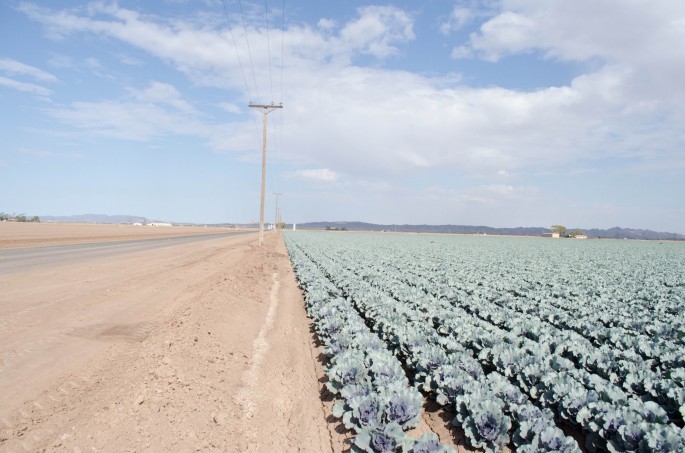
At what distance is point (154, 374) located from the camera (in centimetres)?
580

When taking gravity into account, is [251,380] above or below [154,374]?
below

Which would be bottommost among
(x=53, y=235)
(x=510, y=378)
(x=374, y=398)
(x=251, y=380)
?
(x=251, y=380)

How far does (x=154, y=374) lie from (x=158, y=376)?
10 cm

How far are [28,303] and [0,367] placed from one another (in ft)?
16.4

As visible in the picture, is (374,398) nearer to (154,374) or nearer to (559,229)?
(154,374)

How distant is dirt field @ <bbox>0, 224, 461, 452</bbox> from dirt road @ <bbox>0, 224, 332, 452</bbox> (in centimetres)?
2

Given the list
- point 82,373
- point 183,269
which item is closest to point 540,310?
point 82,373

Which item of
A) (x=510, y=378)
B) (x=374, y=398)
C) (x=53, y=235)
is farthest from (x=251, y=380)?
A: (x=53, y=235)

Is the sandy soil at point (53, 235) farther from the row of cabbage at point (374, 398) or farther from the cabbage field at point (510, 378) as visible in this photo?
the row of cabbage at point (374, 398)

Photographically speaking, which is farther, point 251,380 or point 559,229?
point 559,229

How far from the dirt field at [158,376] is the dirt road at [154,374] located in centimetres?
2

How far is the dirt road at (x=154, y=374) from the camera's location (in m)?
4.61

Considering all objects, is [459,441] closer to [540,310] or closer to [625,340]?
[625,340]

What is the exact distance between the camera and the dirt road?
4.61 metres
